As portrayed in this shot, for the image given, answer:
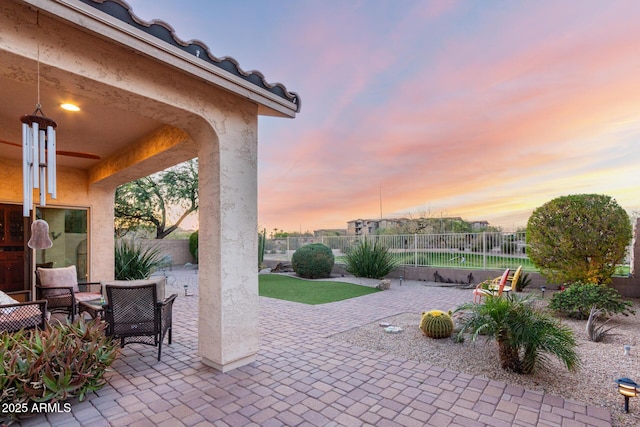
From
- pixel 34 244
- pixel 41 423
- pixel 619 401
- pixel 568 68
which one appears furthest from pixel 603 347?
pixel 34 244

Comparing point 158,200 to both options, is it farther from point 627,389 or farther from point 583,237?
point 627,389

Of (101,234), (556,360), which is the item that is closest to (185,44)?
(556,360)

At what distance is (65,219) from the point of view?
277 inches

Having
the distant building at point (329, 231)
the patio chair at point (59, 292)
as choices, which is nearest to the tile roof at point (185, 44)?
the patio chair at point (59, 292)

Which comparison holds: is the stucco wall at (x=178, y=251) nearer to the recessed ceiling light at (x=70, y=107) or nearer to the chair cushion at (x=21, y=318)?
the chair cushion at (x=21, y=318)

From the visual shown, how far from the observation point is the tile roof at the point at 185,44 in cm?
238

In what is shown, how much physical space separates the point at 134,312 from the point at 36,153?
2.18 metres

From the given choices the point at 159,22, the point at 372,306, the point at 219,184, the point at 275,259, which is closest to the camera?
the point at 159,22

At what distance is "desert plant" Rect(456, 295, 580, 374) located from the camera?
3125mm

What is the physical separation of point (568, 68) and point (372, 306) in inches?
256

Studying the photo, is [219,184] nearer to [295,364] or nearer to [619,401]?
[295,364]

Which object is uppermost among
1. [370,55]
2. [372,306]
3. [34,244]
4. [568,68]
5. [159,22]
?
[370,55]

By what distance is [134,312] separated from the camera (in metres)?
3.74

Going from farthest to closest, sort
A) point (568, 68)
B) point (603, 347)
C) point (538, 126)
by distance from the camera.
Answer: point (538, 126), point (568, 68), point (603, 347)
